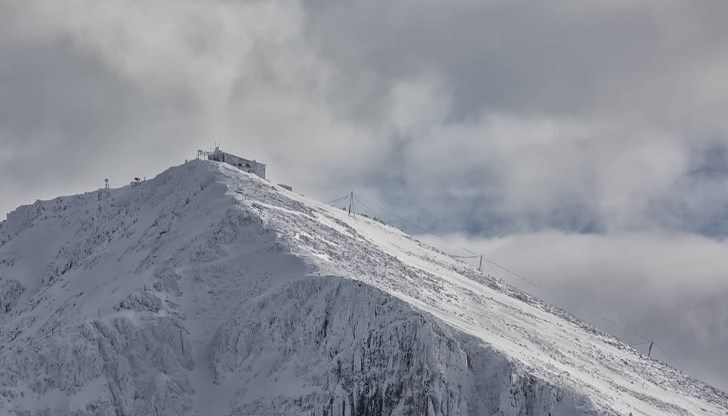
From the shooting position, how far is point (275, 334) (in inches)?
4331

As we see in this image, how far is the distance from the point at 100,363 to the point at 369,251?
40.8 m

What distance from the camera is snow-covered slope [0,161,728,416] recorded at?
329ft

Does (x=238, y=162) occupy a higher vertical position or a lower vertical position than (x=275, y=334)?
higher

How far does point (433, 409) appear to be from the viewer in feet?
319

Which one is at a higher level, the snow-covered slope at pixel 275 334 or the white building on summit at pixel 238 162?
the white building on summit at pixel 238 162

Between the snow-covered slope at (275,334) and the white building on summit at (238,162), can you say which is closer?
the snow-covered slope at (275,334)

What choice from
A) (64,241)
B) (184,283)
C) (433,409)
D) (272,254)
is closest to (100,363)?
(184,283)

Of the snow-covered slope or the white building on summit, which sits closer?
the snow-covered slope

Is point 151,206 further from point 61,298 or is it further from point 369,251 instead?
point 369,251

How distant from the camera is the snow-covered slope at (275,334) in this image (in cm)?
10019

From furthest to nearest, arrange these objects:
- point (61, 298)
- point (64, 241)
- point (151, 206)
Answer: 1. point (64, 241)
2. point (151, 206)
3. point (61, 298)

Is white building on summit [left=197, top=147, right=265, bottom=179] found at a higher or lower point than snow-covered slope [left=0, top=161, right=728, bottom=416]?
higher

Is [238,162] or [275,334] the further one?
[238,162]

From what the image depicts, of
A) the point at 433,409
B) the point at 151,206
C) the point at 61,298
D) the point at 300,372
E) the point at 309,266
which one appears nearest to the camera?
the point at 433,409
